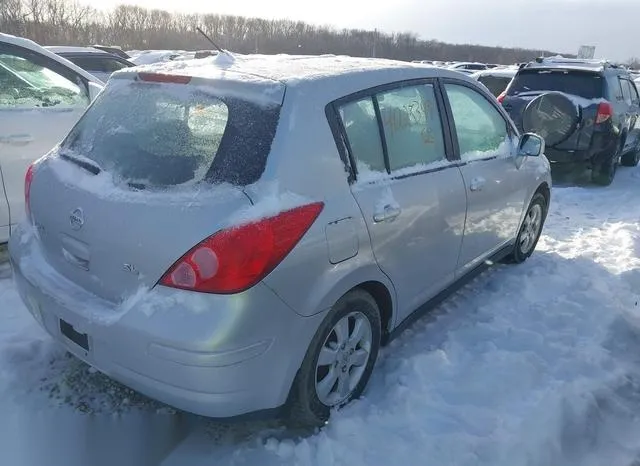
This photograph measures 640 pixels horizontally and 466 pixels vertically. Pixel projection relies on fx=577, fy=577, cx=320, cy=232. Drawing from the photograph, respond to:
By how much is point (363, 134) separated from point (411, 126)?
46 centimetres

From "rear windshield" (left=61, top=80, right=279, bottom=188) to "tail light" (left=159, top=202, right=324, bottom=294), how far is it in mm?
222

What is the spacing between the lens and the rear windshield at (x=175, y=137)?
7.55 feet

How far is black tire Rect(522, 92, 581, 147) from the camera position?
727 cm

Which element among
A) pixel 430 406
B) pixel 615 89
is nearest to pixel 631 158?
pixel 615 89

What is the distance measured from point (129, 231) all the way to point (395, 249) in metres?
1.27

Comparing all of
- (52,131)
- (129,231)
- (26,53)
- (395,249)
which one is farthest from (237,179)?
(26,53)

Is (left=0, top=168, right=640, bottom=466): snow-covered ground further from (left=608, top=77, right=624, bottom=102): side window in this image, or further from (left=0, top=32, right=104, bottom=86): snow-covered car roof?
(left=608, top=77, right=624, bottom=102): side window

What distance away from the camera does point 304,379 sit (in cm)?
248

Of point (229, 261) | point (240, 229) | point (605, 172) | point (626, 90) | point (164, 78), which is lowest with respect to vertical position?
point (605, 172)

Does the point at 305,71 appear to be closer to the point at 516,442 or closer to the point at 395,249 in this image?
the point at 395,249

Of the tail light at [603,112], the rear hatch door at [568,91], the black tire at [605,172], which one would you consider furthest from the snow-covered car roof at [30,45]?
the black tire at [605,172]

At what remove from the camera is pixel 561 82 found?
8164 mm

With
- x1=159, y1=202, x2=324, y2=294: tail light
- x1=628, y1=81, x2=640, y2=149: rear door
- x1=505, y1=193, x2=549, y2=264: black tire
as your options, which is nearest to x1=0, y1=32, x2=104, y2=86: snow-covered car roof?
x1=159, y1=202, x2=324, y2=294: tail light

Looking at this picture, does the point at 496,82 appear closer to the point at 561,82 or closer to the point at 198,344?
the point at 561,82
